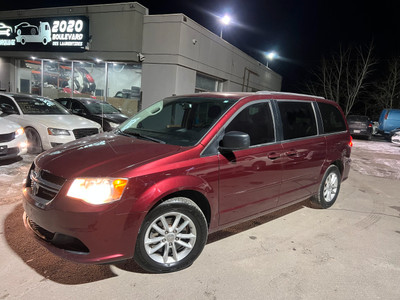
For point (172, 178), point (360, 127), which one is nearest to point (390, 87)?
point (360, 127)

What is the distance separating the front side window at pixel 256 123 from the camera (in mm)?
3387

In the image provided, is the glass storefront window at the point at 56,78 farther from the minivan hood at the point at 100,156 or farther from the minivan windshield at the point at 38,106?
the minivan hood at the point at 100,156

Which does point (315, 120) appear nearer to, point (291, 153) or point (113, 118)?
point (291, 153)

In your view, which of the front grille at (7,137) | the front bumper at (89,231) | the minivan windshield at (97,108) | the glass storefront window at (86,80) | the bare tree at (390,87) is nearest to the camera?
the front bumper at (89,231)

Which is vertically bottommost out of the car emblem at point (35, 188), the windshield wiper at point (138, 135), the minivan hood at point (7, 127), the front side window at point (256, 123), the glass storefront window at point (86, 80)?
the car emblem at point (35, 188)

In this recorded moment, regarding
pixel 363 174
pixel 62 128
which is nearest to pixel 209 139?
pixel 62 128

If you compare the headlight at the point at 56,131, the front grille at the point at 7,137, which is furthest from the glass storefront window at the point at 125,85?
the front grille at the point at 7,137

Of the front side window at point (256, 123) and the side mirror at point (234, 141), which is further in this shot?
the front side window at point (256, 123)

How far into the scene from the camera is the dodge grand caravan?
8.17 feet

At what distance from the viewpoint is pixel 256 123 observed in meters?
3.56

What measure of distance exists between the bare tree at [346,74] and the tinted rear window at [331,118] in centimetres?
3233

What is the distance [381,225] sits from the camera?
14.4ft

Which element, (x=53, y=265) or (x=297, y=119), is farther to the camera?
(x=297, y=119)

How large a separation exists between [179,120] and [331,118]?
263cm
